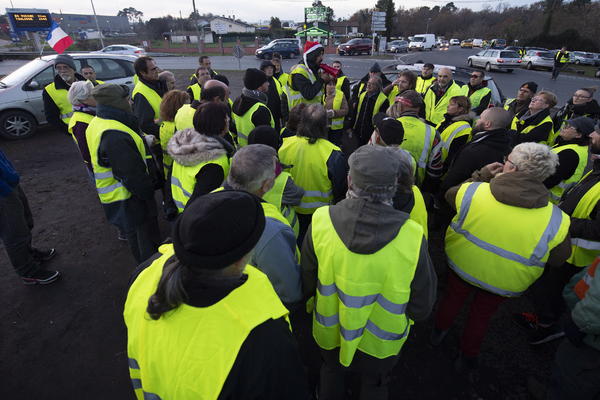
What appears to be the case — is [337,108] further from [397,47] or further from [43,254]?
[397,47]

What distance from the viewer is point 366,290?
1.66 metres

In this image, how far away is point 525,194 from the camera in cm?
193

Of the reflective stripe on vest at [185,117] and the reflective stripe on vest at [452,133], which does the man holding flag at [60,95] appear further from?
the reflective stripe on vest at [452,133]

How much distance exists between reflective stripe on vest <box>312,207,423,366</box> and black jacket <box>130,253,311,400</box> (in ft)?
1.93

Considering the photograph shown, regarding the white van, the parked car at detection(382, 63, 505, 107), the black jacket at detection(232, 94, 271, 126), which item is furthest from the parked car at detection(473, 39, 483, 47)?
the black jacket at detection(232, 94, 271, 126)

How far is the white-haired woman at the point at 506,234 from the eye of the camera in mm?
1943

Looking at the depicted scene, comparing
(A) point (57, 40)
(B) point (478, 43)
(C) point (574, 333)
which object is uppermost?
(B) point (478, 43)

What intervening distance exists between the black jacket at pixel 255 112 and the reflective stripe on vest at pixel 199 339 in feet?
9.79

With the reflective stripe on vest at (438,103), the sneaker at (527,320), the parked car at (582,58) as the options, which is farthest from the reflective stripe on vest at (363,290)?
the parked car at (582,58)

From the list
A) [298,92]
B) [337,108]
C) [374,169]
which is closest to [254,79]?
[298,92]

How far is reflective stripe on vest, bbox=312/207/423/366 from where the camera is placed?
1580 mm

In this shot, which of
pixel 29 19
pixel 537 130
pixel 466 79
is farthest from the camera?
pixel 29 19

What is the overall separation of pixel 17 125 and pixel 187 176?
7960mm

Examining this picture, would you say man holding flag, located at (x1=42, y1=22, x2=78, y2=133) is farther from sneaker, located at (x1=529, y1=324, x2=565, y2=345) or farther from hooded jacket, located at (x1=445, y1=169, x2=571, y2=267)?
sneaker, located at (x1=529, y1=324, x2=565, y2=345)
